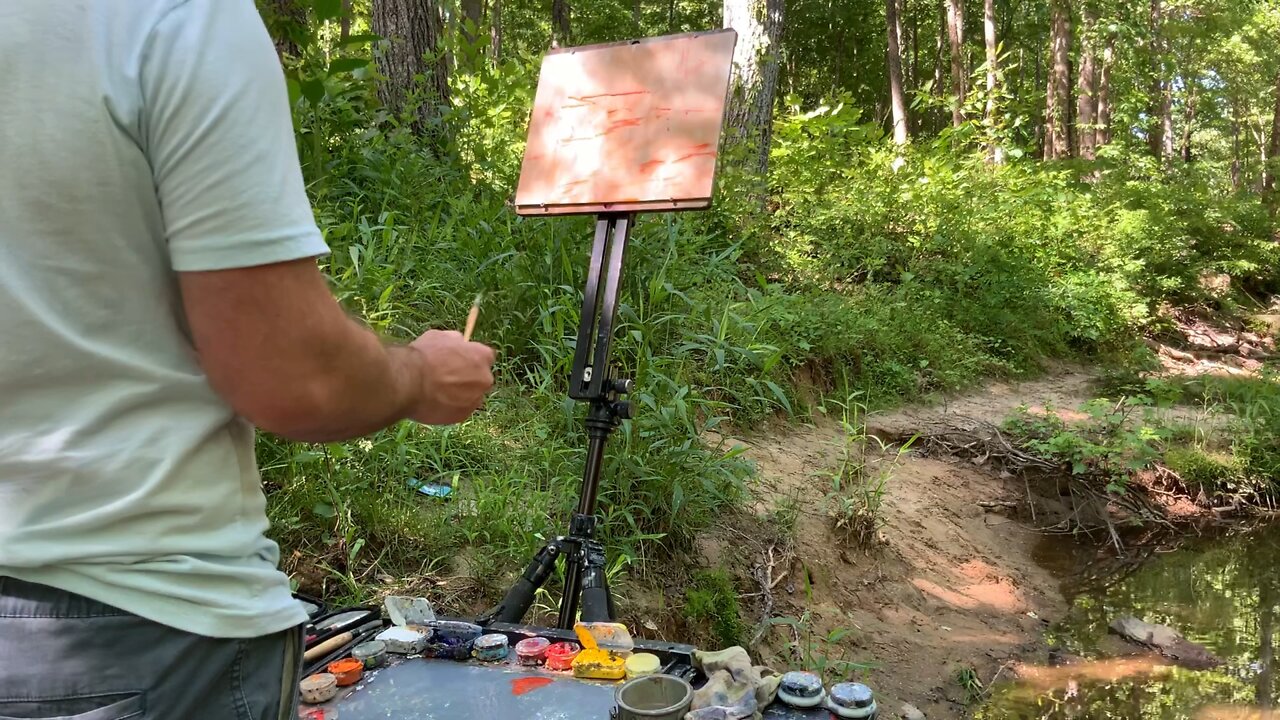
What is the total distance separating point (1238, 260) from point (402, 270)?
1126 centimetres

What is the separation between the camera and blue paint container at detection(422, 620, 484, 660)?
1761 mm

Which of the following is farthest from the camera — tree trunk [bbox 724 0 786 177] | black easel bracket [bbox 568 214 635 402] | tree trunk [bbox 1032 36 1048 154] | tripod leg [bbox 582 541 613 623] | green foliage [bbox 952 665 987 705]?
tree trunk [bbox 1032 36 1048 154]

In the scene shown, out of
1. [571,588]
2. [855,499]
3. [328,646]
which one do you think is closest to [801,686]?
[571,588]

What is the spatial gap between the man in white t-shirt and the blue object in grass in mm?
2153

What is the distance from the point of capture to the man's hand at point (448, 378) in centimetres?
92

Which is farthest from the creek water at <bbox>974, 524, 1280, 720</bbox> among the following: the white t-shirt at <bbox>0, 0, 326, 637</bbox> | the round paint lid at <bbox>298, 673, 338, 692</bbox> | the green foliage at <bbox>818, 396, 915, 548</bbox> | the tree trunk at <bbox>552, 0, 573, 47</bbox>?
the tree trunk at <bbox>552, 0, 573, 47</bbox>

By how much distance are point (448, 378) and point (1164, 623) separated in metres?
4.24

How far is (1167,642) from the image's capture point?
12.6 ft

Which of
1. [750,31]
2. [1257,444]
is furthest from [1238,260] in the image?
[750,31]

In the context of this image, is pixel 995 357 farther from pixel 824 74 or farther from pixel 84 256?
pixel 824 74

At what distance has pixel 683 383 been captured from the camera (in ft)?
11.8

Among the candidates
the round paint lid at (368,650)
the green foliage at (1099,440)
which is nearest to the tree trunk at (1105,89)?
the green foliage at (1099,440)

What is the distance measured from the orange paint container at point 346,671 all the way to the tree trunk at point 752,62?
5189 millimetres

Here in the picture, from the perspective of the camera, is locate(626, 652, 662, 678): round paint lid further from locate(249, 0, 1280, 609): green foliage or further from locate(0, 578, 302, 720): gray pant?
locate(249, 0, 1280, 609): green foliage
